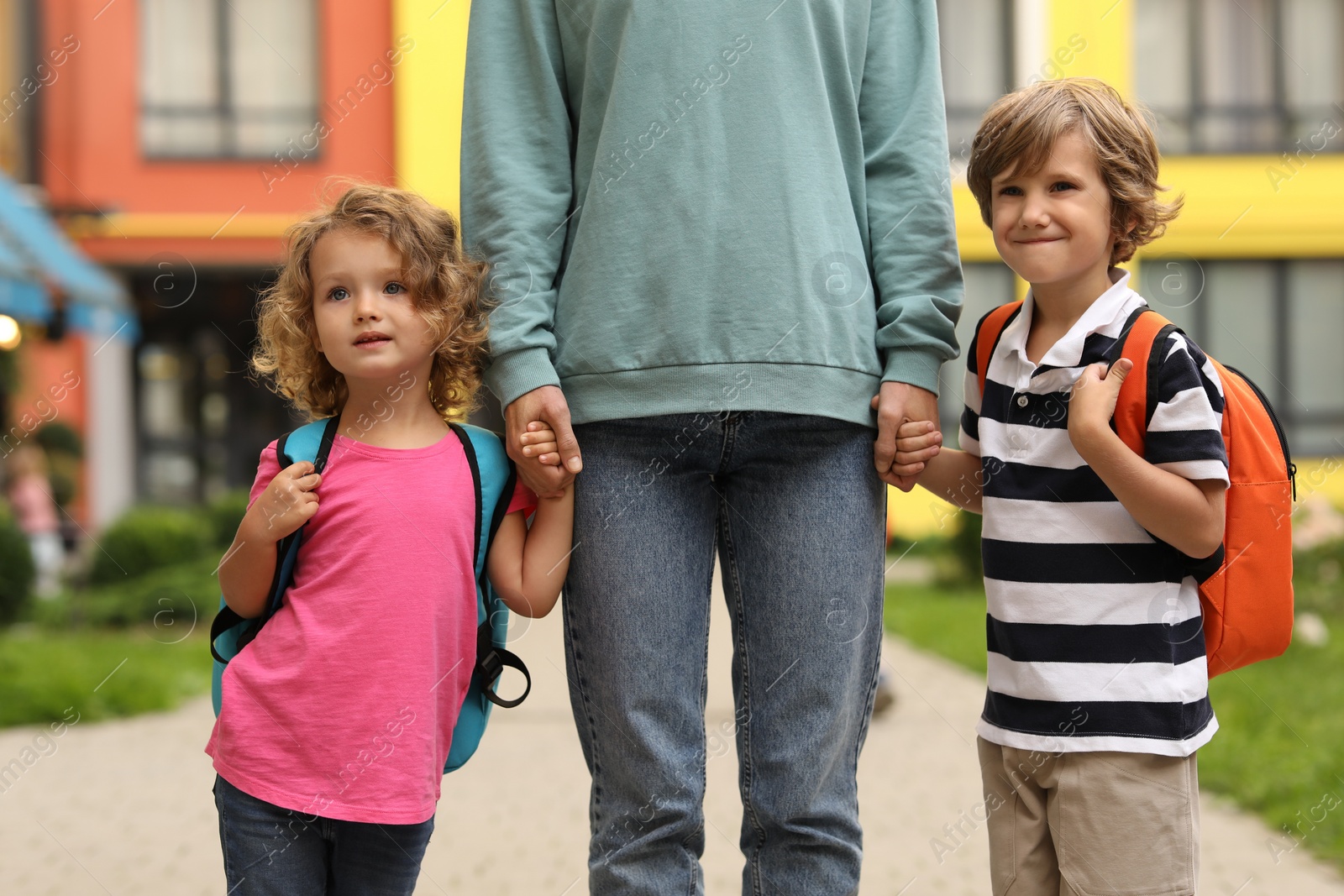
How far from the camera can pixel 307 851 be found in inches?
75.5

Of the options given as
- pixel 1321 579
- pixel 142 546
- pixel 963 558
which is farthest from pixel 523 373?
pixel 963 558

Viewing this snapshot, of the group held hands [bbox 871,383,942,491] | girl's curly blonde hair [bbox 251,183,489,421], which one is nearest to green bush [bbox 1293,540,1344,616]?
held hands [bbox 871,383,942,491]

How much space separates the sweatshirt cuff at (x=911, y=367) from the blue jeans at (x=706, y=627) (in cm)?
9

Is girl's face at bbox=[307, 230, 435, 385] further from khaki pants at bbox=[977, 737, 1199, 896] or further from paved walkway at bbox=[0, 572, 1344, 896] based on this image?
paved walkway at bbox=[0, 572, 1344, 896]

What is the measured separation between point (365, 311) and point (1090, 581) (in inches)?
46.0

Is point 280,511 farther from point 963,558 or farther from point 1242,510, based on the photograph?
point 963,558

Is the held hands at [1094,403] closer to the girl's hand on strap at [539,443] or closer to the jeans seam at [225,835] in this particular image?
the girl's hand on strap at [539,443]

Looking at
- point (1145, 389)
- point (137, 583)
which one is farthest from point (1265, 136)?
point (1145, 389)

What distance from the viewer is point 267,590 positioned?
6.37 feet

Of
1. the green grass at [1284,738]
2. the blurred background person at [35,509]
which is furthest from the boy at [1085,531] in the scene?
the blurred background person at [35,509]

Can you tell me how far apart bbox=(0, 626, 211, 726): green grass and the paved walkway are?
0.50 feet

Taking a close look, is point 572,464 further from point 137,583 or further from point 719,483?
point 137,583

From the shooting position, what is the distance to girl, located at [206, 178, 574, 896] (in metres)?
1.88

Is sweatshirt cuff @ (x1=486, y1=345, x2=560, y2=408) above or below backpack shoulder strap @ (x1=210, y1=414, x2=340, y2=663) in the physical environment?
→ above
